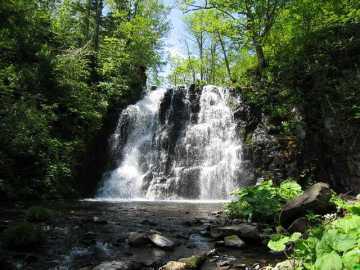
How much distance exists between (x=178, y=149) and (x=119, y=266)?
48.2 feet

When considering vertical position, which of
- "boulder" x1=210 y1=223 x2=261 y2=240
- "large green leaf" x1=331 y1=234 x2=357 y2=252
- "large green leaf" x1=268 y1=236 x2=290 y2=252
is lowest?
"boulder" x1=210 y1=223 x2=261 y2=240

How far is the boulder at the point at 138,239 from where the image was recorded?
25.8ft

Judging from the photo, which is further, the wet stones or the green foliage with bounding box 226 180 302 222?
the green foliage with bounding box 226 180 302 222

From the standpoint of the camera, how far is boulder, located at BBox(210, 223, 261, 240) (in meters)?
8.16

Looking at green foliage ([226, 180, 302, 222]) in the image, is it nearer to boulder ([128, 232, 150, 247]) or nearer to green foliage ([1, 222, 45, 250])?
boulder ([128, 232, 150, 247])

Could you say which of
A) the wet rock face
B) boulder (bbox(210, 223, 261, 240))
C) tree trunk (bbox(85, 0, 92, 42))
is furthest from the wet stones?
tree trunk (bbox(85, 0, 92, 42))

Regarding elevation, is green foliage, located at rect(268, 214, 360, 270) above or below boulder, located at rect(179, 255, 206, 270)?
above

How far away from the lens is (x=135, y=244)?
783 centimetres

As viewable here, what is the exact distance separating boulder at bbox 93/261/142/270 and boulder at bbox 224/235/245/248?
7.73 feet

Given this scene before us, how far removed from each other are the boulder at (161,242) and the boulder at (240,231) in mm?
1341

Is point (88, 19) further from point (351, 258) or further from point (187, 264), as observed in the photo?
point (351, 258)

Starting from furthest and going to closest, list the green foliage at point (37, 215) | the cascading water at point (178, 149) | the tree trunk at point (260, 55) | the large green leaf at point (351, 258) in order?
the tree trunk at point (260, 55), the cascading water at point (178, 149), the green foliage at point (37, 215), the large green leaf at point (351, 258)

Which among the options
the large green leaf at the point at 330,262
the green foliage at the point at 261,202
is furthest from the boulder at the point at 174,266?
the green foliage at the point at 261,202

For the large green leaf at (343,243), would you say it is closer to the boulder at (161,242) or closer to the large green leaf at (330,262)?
the large green leaf at (330,262)
